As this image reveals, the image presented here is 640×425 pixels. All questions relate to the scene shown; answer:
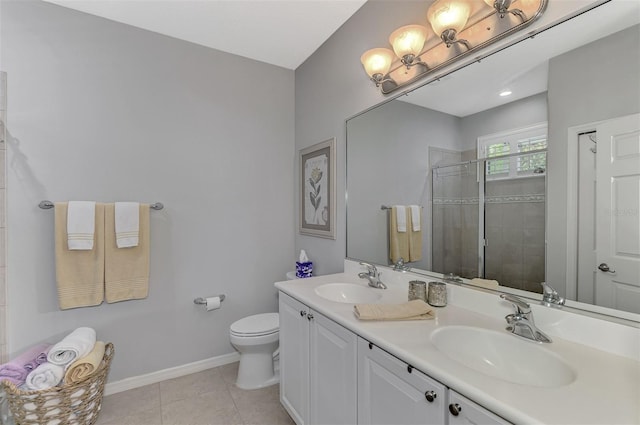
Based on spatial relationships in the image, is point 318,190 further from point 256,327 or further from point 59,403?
point 59,403

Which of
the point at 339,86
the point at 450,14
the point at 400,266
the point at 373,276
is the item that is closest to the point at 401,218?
the point at 400,266

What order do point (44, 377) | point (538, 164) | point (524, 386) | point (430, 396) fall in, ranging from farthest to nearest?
point (44, 377) → point (538, 164) → point (430, 396) → point (524, 386)

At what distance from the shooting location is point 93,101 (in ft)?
6.48

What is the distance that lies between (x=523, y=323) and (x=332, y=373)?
0.78 m

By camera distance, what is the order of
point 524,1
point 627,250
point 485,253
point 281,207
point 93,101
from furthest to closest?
point 281,207, point 93,101, point 485,253, point 524,1, point 627,250

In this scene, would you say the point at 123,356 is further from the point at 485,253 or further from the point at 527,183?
the point at 527,183

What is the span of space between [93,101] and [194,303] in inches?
63.4

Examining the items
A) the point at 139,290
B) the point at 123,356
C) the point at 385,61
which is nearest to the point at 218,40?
the point at 385,61

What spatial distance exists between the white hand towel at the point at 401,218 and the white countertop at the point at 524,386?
520mm

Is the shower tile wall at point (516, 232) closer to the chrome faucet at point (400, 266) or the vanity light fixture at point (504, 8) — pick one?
the chrome faucet at point (400, 266)

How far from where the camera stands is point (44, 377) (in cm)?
151

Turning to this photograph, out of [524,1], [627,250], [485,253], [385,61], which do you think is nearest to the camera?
[627,250]

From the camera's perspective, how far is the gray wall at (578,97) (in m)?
0.86

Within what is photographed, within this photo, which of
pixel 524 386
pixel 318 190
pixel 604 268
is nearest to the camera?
pixel 524 386
